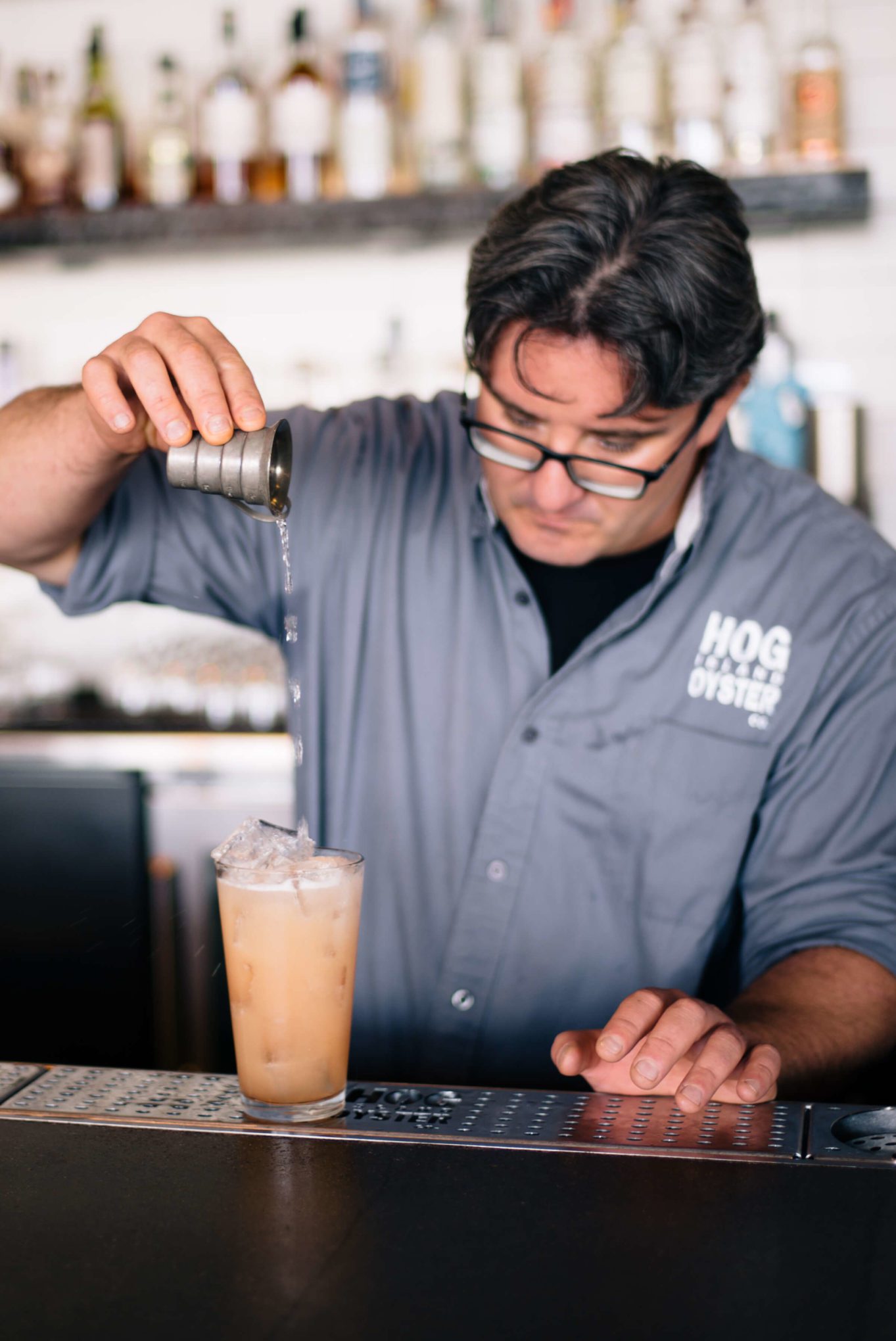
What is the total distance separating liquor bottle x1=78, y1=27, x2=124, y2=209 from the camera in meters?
3.15

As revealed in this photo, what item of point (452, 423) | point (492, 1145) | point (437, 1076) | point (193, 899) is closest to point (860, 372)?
point (452, 423)

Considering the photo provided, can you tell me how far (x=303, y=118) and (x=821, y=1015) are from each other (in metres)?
2.38

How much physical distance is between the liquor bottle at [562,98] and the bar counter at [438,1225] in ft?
7.65

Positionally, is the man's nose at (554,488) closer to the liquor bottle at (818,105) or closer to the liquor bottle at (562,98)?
the liquor bottle at (562,98)

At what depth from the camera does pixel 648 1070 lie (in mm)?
1019

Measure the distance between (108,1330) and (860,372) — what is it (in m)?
2.88

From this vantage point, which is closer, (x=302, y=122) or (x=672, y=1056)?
(x=672, y=1056)

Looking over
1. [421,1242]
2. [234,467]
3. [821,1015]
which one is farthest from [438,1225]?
[821,1015]

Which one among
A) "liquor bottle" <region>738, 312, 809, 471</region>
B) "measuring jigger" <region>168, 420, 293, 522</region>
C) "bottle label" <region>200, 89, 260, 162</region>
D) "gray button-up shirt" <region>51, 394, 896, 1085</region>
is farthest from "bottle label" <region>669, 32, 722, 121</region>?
"measuring jigger" <region>168, 420, 293, 522</region>

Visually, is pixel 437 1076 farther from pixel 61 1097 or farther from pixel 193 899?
pixel 193 899

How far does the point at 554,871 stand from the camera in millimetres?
1572

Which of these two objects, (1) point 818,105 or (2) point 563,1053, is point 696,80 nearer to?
(1) point 818,105

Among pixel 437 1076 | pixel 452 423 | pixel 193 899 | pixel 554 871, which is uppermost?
pixel 452 423

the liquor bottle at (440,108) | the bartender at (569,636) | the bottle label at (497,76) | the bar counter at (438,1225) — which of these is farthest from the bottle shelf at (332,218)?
the bar counter at (438,1225)
